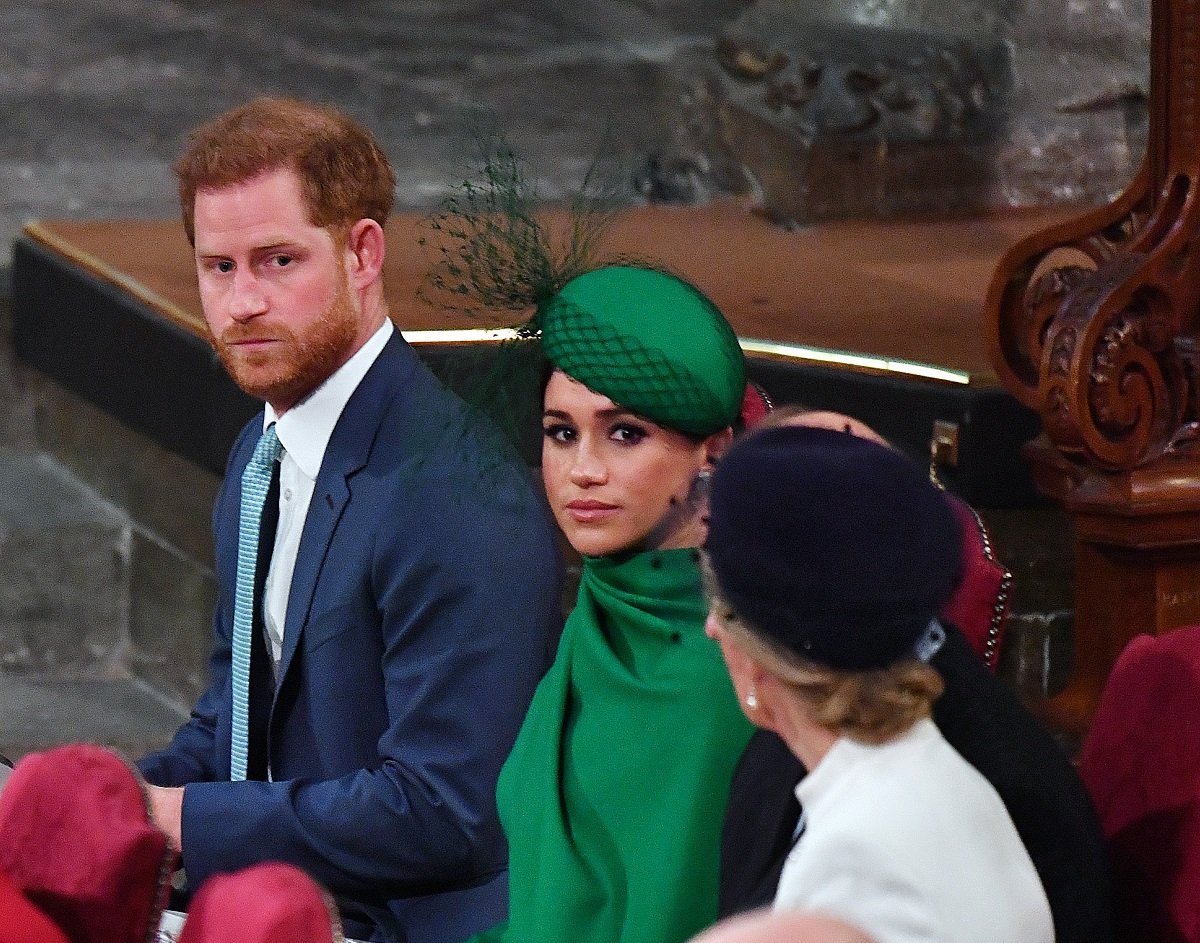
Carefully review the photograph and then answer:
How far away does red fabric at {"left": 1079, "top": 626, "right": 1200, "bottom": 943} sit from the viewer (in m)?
1.58

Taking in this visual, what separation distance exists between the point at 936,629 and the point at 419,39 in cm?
496

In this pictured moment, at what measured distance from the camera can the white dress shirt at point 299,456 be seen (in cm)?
210

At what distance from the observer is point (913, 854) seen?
128cm

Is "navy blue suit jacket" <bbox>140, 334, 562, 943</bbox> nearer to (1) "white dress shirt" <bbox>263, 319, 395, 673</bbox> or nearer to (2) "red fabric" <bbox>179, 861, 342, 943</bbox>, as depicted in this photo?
(1) "white dress shirt" <bbox>263, 319, 395, 673</bbox>

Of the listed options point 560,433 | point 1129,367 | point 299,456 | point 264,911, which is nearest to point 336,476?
point 299,456

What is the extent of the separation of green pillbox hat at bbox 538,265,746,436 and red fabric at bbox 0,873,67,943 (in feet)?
2.01

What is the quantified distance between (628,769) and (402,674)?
12.1 inches

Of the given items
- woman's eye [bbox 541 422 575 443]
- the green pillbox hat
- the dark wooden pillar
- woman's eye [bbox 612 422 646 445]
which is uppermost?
the green pillbox hat

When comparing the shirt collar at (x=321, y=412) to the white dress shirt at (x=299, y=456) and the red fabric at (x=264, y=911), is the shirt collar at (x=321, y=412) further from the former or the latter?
the red fabric at (x=264, y=911)

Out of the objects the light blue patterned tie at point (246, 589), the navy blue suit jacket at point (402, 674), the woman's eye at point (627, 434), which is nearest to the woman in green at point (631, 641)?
the woman's eye at point (627, 434)

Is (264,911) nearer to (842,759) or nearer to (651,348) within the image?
(842,759)

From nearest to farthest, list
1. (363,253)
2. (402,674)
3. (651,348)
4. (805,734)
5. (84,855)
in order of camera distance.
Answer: (805,734), (84,855), (651,348), (402,674), (363,253)

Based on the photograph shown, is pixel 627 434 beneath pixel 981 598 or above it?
above

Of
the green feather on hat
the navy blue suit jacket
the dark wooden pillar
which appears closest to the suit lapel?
the navy blue suit jacket
